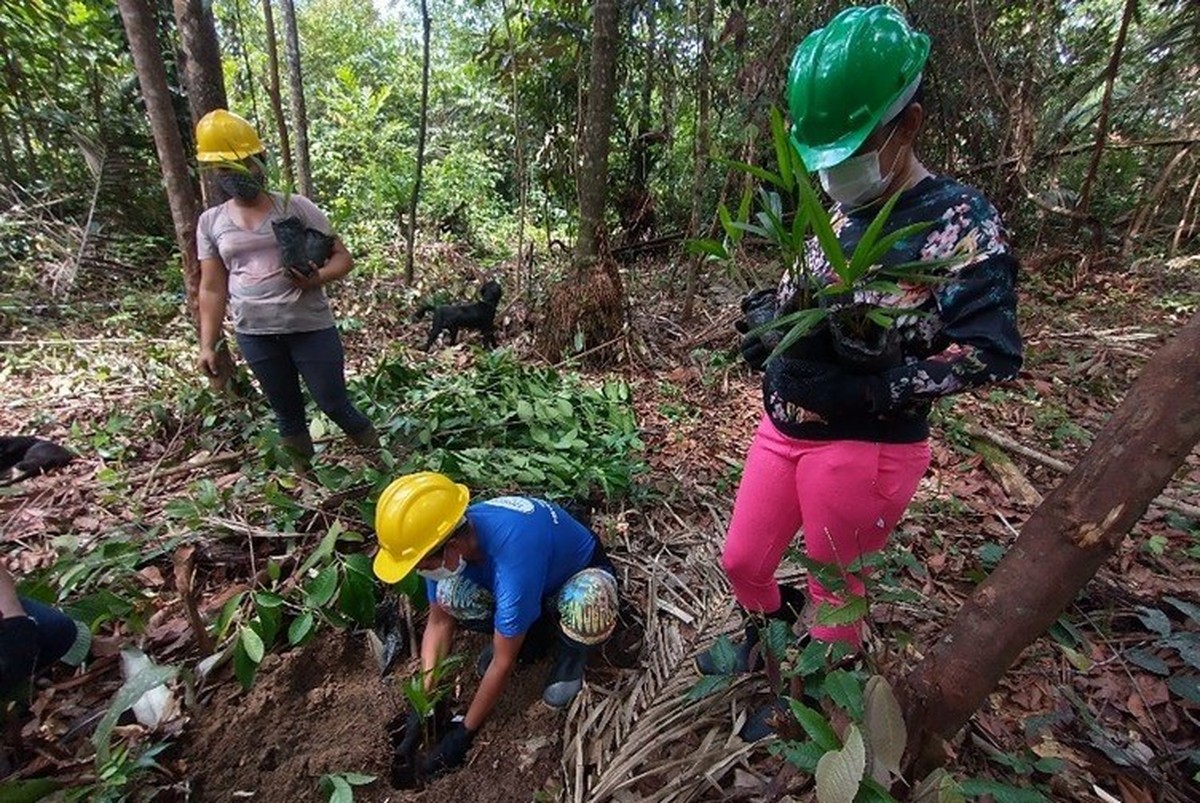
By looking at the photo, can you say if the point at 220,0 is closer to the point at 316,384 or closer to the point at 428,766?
the point at 316,384

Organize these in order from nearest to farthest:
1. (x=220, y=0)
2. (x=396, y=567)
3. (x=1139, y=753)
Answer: (x=1139, y=753)
(x=396, y=567)
(x=220, y=0)

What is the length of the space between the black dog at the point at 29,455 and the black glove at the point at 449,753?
1.78 meters

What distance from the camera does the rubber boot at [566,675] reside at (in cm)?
186

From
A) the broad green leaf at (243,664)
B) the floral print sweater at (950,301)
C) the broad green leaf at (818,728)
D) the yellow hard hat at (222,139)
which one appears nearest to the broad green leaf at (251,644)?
the broad green leaf at (243,664)

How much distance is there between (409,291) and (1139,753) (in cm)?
602

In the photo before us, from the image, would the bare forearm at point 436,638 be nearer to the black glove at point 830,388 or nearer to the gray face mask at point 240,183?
the black glove at point 830,388

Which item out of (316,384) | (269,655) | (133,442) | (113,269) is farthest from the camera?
(113,269)

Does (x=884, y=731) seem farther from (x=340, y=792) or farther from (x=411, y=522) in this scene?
(x=340, y=792)

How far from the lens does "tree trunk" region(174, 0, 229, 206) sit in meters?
2.92

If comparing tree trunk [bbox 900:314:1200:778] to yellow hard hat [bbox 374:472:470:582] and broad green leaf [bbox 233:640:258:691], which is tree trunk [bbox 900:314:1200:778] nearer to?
yellow hard hat [bbox 374:472:470:582]

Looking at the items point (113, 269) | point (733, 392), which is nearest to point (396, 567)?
point (733, 392)

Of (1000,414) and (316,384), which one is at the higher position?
(316,384)

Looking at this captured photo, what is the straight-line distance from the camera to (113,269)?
19.3ft

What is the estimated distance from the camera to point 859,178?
3.91 feet
